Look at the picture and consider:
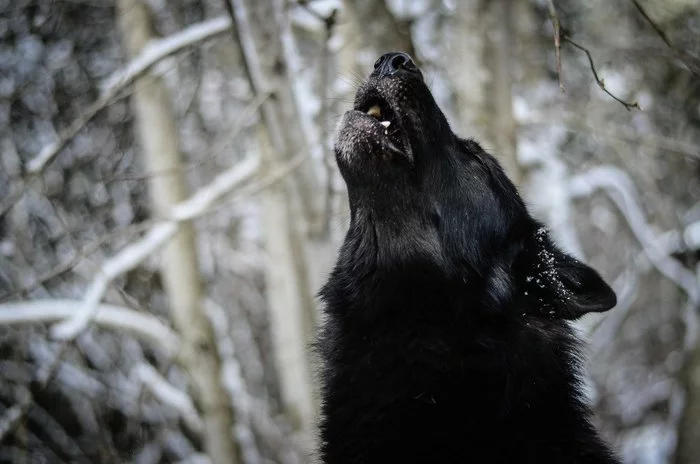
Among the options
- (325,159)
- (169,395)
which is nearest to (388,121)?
(325,159)

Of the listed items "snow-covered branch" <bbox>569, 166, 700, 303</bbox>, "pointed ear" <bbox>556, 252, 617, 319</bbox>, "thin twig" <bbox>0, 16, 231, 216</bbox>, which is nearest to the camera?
"pointed ear" <bbox>556, 252, 617, 319</bbox>

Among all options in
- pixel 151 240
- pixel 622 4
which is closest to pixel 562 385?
pixel 151 240

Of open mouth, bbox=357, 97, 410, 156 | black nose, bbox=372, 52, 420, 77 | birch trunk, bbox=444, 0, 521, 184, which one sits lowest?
open mouth, bbox=357, 97, 410, 156

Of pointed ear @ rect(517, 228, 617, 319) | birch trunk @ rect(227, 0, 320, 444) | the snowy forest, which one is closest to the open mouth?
the snowy forest

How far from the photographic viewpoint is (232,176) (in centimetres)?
532

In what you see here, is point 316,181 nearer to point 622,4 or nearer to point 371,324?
point 371,324

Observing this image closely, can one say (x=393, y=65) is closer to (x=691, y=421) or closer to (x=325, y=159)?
(x=325, y=159)

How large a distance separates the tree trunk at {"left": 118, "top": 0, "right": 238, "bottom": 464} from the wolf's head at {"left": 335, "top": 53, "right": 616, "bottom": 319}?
9.77 ft

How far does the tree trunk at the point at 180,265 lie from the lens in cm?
559

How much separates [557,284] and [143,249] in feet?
10.9

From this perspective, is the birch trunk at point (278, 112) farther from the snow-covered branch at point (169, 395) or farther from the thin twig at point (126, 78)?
the snow-covered branch at point (169, 395)

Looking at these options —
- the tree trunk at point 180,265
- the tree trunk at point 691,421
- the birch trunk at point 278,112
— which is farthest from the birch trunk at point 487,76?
the tree trunk at point 691,421

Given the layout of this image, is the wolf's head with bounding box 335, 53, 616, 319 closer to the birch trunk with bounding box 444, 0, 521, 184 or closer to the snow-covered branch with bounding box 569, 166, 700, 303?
the birch trunk with bounding box 444, 0, 521, 184

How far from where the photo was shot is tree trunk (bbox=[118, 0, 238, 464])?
5.59 m
